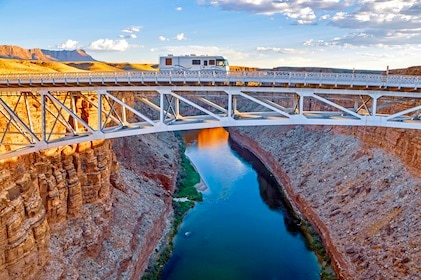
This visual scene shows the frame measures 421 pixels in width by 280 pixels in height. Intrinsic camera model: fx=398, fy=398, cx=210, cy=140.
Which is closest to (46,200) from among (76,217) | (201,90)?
(76,217)

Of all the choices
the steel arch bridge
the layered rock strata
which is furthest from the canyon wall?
the layered rock strata

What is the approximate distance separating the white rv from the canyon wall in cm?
853

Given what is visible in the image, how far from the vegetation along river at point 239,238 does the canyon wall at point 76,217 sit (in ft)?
9.51

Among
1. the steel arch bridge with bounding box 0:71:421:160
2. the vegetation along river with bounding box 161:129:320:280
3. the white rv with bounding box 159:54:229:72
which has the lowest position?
the vegetation along river with bounding box 161:129:320:280

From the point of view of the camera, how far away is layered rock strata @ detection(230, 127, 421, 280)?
83.7 feet

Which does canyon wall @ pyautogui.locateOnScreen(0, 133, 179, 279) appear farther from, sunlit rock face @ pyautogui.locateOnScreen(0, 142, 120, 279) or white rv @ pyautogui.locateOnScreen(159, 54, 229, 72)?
white rv @ pyautogui.locateOnScreen(159, 54, 229, 72)

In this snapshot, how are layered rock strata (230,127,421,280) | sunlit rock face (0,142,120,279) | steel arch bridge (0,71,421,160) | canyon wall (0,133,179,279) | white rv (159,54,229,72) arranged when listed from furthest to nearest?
white rv (159,54,229,72), layered rock strata (230,127,421,280), steel arch bridge (0,71,421,160), canyon wall (0,133,179,279), sunlit rock face (0,142,120,279)

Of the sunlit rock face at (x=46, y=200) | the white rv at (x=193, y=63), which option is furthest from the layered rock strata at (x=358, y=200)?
the sunlit rock face at (x=46, y=200)

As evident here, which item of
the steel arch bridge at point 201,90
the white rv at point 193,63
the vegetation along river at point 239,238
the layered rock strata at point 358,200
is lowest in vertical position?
the vegetation along river at point 239,238

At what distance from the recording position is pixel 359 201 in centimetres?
3294

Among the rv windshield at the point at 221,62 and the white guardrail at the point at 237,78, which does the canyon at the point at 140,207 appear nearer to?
the white guardrail at the point at 237,78

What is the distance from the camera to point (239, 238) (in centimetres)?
3462

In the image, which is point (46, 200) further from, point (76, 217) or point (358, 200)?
point (358, 200)

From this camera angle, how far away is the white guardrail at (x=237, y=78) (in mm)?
21141
